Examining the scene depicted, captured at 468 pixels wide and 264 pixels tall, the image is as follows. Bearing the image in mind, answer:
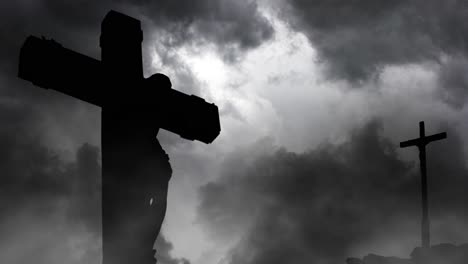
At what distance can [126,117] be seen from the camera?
3.83m

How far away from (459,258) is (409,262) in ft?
5.36

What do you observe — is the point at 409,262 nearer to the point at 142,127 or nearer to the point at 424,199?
the point at 424,199

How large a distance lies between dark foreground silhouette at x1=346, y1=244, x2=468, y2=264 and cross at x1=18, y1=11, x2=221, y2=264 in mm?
16697

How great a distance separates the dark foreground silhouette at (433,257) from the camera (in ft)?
61.7

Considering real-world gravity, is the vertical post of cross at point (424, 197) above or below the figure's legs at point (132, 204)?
above

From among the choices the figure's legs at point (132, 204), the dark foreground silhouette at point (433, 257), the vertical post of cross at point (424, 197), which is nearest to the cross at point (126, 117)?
the figure's legs at point (132, 204)

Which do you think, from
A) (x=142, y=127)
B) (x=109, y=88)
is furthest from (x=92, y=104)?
(x=142, y=127)

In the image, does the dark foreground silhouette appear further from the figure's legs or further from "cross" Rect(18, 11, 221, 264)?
the figure's legs

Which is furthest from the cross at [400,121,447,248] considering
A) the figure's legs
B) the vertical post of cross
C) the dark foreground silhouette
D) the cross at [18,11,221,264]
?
the figure's legs

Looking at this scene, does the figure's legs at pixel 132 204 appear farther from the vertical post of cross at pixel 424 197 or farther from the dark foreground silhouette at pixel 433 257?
the vertical post of cross at pixel 424 197

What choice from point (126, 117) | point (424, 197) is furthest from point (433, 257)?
point (126, 117)

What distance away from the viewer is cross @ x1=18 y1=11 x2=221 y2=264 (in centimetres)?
353

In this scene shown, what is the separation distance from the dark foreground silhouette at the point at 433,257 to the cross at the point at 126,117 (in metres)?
16.7

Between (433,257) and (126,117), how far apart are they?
17.8 meters
